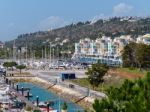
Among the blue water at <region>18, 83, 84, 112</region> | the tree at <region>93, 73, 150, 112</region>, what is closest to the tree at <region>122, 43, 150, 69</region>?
the blue water at <region>18, 83, 84, 112</region>

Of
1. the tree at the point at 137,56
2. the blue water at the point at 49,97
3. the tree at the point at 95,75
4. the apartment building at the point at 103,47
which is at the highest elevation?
the apartment building at the point at 103,47

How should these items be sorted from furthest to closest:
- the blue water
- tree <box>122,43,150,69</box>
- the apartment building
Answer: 1. the apartment building
2. tree <box>122,43,150,69</box>
3. the blue water

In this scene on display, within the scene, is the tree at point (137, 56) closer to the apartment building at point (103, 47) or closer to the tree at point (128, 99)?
the apartment building at point (103, 47)

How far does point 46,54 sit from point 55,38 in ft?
236

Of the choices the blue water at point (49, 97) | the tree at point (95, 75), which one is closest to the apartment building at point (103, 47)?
the blue water at point (49, 97)

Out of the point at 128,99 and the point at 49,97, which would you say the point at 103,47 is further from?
the point at 128,99

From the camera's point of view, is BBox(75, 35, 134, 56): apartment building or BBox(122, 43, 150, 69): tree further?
BBox(75, 35, 134, 56): apartment building

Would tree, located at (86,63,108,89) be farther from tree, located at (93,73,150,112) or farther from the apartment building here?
the apartment building

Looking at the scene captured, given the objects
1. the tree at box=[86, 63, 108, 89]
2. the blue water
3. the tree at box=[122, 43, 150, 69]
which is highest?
the tree at box=[122, 43, 150, 69]

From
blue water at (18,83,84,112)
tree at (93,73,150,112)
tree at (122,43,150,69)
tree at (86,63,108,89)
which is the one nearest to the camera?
tree at (93,73,150,112)

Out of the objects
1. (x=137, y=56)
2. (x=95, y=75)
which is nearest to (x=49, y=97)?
(x=95, y=75)

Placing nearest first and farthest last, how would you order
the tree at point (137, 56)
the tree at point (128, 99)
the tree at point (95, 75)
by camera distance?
1. the tree at point (128, 99)
2. the tree at point (95, 75)
3. the tree at point (137, 56)

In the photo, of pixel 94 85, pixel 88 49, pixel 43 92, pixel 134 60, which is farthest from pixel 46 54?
pixel 94 85

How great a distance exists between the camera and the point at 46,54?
121312 millimetres
